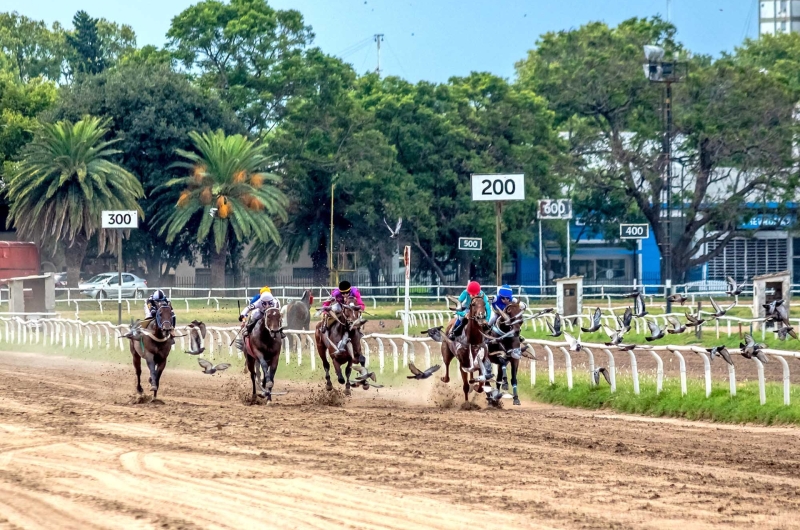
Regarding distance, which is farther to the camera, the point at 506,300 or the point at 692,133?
the point at 692,133

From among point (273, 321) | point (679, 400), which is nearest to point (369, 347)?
point (273, 321)

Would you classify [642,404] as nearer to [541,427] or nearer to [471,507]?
[541,427]

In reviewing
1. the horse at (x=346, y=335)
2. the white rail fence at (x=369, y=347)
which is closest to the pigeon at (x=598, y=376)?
the white rail fence at (x=369, y=347)

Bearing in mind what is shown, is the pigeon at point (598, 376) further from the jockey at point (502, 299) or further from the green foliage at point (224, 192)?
the green foliage at point (224, 192)

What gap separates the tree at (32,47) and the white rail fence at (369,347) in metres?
51.9

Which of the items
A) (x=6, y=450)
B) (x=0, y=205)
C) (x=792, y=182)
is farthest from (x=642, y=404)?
(x=0, y=205)

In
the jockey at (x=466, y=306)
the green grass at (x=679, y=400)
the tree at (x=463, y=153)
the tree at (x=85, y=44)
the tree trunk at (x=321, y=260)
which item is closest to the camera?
the green grass at (x=679, y=400)

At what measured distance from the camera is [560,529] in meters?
7.39

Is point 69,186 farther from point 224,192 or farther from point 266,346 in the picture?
point 266,346

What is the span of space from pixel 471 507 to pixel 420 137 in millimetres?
46777

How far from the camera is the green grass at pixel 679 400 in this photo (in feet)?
46.2

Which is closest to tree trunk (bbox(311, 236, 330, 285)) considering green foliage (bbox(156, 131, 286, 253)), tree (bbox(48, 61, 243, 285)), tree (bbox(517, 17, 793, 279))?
green foliage (bbox(156, 131, 286, 253))

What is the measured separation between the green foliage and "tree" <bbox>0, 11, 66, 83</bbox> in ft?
120

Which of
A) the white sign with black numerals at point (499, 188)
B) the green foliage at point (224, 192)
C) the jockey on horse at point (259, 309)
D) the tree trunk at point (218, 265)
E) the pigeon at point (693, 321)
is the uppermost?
the green foliage at point (224, 192)
